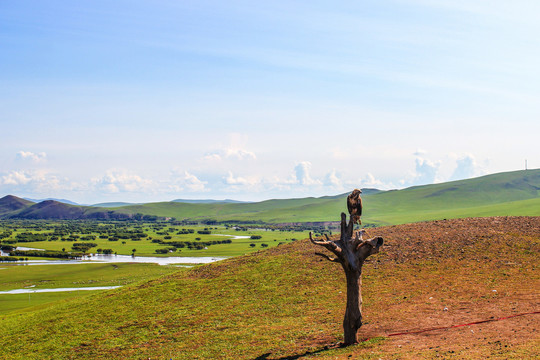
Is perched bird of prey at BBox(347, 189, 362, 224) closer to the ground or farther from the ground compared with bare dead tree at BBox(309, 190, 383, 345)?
farther from the ground

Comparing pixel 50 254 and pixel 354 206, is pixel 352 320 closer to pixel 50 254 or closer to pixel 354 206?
pixel 354 206

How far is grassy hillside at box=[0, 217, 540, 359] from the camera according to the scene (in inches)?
765

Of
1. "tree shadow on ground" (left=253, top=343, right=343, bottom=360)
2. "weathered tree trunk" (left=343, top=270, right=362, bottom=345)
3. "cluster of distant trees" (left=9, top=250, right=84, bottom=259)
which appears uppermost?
"weathered tree trunk" (left=343, top=270, right=362, bottom=345)

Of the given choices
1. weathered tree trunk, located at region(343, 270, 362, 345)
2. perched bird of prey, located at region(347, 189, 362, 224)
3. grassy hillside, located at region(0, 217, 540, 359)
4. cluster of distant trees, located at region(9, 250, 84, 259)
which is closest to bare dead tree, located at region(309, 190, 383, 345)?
weathered tree trunk, located at region(343, 270, 362, 345)

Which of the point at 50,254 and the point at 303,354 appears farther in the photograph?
the point at 50,254

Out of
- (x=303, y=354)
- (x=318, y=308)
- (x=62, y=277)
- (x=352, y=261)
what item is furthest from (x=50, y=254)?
(x=352, y=261)

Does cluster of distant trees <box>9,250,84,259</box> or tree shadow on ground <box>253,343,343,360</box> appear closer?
tree shadow on ground <box>253,343,343,360</box>

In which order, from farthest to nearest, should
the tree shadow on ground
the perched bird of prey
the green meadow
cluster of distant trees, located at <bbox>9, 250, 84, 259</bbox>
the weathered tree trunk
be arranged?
cluster of distant trees, located at <bbox>9, 250, 84, 259</bbox> < the green meadow < the perched bird of prey < the weathered tree trunk < the tree shadow on ground

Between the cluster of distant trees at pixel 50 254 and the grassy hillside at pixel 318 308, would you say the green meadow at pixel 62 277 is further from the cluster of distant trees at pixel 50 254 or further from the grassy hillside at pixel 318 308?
the grassy hillside at pixel 318 308

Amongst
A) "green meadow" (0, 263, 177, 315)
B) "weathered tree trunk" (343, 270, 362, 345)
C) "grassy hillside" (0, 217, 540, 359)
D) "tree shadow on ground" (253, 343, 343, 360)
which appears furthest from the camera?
"green meadow" (0, 263, 177, 315)

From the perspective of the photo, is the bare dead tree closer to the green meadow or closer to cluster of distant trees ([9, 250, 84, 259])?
the green meadow

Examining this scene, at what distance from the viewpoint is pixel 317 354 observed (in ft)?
60.9

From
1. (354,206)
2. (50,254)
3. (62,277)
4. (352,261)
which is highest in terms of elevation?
(354,206)

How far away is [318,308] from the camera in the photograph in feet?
88.3
